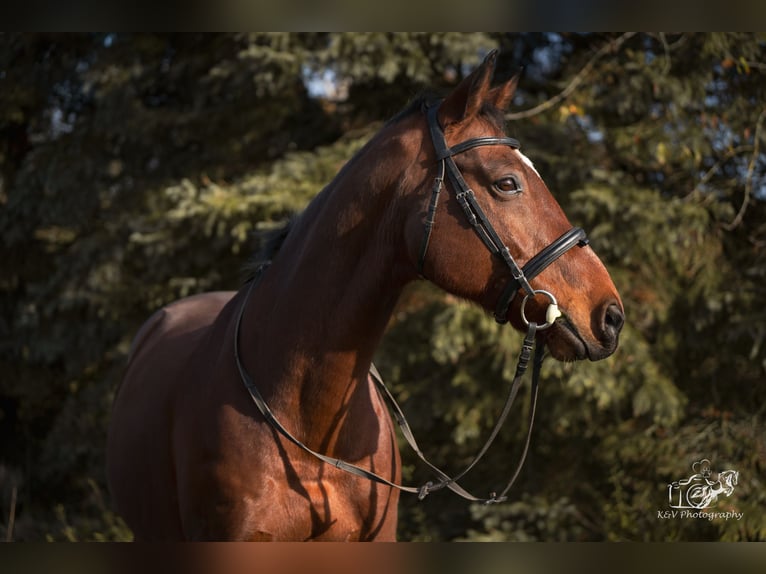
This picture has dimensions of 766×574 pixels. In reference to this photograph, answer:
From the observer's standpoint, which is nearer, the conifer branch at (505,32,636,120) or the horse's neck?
the horse's neck

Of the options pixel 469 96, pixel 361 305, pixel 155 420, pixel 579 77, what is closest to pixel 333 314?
pixel 361 305

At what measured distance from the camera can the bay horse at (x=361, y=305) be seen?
246 cm

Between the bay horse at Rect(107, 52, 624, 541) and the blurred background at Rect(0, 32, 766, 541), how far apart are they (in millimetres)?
2688

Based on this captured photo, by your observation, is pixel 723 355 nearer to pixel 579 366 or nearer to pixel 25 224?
pixel 579 366

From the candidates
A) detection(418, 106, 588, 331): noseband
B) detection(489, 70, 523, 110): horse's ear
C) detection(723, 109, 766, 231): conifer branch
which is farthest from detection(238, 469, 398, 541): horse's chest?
detection(723, 109, 766, 231): conifer branch

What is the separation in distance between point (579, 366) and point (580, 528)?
5.09ft

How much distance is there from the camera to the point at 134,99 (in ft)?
27.7

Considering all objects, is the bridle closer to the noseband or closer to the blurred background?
the noseband

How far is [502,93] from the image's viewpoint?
2732 mm

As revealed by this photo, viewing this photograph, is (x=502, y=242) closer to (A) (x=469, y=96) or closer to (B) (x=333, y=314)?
(A) (x=469, y=96)

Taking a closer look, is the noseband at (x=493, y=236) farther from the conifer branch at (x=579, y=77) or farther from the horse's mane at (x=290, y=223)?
the conifer branch at (x=579, y=77)

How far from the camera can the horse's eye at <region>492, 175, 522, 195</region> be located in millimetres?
2479

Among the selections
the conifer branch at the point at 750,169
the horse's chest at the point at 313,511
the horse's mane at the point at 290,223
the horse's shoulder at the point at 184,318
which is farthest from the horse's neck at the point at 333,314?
the conifer branch at the point at 750,169
